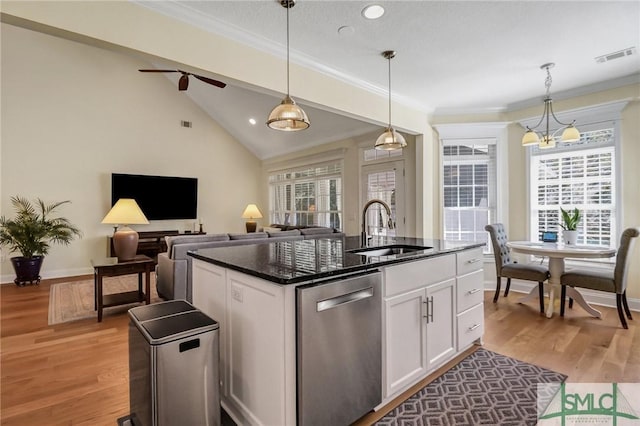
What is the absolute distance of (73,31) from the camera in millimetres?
1942

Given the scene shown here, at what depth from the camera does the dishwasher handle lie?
1525mm

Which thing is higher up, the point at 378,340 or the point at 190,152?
the point at 190,152

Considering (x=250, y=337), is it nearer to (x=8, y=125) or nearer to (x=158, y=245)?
(x=158, y=245)

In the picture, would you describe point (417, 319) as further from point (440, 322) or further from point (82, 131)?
point (82, 131)

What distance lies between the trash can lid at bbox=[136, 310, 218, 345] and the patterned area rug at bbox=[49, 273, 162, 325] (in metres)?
2.73

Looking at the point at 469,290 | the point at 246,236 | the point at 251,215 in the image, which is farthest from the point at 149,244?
the point at 469,290

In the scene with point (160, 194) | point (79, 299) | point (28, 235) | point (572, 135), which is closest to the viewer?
point (572, 135)

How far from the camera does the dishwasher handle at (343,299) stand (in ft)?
5.00

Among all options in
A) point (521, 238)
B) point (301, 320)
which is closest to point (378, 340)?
point (301, 320)

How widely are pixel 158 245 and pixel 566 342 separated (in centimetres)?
647

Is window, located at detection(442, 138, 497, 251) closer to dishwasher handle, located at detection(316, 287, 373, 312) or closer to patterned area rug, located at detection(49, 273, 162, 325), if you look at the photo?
dishwasher handle, located at detection(316, 287, 373, 312)

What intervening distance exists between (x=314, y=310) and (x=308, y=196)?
584 centimetres

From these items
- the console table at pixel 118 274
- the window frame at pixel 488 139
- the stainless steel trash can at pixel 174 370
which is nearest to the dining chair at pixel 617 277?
the window frame at pixel 488 139

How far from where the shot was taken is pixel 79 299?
427 centimetres
